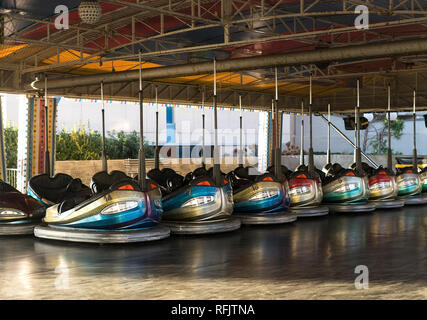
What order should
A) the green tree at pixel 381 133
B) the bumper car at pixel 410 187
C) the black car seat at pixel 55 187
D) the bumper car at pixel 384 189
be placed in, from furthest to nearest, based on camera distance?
the green tree at pixel 381 133 → the bumper car at pixel 410 187 → the bumper car at pixel 384 189 → the black car seat at pixel 55 187

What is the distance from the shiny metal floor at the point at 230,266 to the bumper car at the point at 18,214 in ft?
0.63

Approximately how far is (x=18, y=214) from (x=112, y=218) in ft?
4.41

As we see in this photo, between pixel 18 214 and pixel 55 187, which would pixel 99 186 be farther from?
pixel 18 214

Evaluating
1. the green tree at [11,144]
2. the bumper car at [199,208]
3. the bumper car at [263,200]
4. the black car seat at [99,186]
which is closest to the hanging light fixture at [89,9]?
the black car seat at [99,186]

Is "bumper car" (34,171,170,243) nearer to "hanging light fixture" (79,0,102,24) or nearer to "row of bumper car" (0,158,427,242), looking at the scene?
"row of bumper car" (0,158,427,242)

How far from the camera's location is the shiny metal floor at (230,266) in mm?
3896

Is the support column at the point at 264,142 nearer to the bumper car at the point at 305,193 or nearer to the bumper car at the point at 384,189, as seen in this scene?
the bumper car at the point at 384,189

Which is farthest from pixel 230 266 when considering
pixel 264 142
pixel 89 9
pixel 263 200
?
pixel 264 142

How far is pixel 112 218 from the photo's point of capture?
6.04m

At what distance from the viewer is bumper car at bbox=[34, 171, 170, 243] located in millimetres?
6016

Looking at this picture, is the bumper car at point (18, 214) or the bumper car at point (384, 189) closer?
the bumper car at point (18, 214)

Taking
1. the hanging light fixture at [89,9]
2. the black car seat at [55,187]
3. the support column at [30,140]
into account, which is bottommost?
the black car seat at [55,187]
